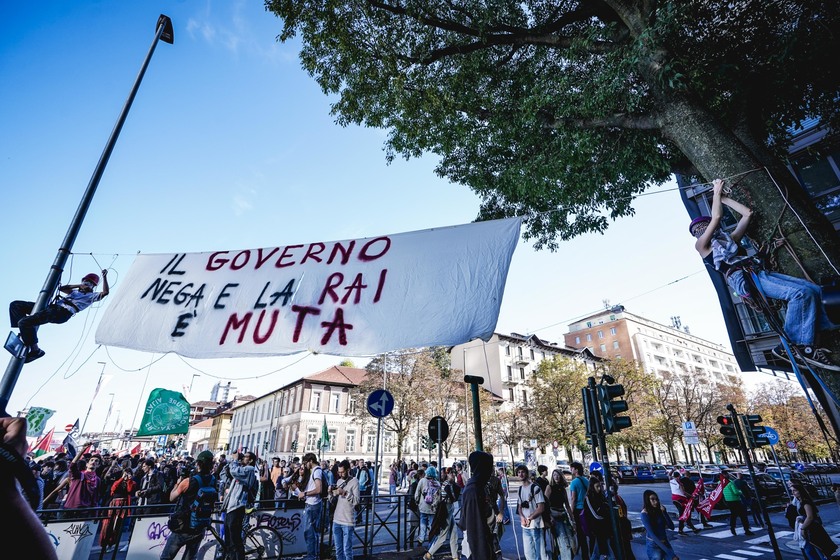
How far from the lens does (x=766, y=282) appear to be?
147 inches

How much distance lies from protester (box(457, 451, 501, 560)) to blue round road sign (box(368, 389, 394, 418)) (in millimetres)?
4285

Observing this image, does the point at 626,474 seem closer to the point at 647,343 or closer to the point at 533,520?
the point at 533,520

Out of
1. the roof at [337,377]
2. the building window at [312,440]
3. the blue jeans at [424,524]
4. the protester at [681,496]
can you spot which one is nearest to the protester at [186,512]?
the blue jeans at [424,524]

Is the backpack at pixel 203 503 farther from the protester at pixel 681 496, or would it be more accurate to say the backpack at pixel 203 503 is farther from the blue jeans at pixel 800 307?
the protester at pixel 681 496

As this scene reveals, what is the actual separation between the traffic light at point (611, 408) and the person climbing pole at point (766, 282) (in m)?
2.93

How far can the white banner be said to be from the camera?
127 inches

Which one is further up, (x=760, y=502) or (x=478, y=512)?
(x=478, y=512)

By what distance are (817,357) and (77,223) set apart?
801 centimetres

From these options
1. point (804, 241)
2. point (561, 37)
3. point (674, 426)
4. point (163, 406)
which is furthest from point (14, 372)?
point (674, 426)

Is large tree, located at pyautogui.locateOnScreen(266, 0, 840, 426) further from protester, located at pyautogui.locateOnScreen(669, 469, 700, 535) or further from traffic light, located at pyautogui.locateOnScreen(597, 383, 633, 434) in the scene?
protester, located at pyautogui.locateOnScreen(669, 469, 700, 535)

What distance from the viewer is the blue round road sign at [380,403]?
354 inches

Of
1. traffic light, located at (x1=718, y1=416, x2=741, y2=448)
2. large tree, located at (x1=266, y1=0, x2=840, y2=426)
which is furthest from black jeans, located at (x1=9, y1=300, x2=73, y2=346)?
traffic light, located at (x1=718, y1=416, x2=741, y2=448)

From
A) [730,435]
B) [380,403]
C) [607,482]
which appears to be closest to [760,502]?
[730,435]

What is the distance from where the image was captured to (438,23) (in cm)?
765
